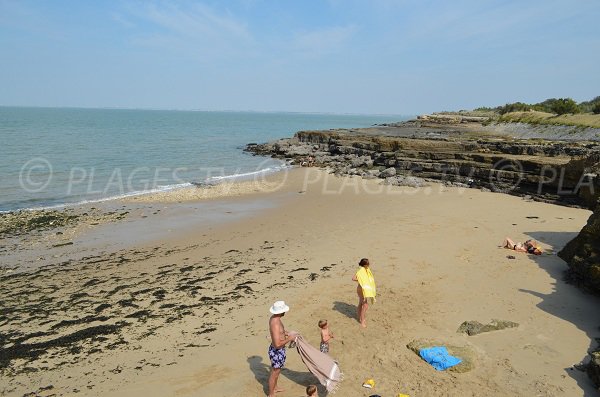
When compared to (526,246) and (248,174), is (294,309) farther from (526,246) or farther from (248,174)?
(248,174)

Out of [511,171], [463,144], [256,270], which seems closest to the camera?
[256,270]

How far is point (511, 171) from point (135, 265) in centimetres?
1897

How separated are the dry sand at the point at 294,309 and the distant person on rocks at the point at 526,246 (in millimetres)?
344

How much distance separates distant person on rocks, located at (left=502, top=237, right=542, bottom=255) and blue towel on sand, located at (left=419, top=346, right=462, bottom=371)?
633cm

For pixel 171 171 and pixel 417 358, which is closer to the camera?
pixel 417 358

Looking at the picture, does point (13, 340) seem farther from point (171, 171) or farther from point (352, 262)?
point (171, 171)

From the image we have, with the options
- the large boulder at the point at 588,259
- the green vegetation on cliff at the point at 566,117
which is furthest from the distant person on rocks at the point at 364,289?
the green vegetation on cliff at the point at 566,117

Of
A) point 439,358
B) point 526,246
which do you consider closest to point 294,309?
point 439,358

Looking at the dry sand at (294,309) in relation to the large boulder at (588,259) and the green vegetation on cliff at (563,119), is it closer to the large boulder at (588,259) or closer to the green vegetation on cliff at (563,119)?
the large boulder at (588,259)

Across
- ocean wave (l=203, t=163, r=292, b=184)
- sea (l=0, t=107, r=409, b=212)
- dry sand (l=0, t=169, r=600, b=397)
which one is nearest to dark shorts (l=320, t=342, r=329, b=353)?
dry sand (l=0, t=169, r=600, b=397)

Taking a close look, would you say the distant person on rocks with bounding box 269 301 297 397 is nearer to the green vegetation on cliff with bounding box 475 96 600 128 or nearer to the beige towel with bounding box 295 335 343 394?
the beige towel with bounding box 295 335 343 394

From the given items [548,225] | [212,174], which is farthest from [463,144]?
[212,174]

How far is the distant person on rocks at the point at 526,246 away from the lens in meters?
11.6

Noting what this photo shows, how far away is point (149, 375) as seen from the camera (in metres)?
6.67
